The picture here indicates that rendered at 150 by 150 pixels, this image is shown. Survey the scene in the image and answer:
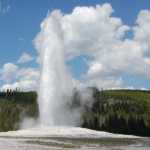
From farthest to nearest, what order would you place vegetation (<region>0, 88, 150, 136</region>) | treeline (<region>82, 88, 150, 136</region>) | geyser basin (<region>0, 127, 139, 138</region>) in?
vegetation (<region>0, 88, 150, 136</region>) → treeline (<region>82, 88, 150, 136</region>) → geyser basin (<region>0, 127, 139, 138</region>)

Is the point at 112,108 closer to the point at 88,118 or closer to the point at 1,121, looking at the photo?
the point at 88,118

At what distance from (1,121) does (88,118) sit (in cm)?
2979

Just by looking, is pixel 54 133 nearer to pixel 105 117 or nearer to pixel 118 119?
pixel 118 119

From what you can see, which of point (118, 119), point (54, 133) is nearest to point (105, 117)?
point (118, 119)

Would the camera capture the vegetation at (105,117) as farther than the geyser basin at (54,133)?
Yes

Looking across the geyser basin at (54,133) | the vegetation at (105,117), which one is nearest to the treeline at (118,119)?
the vegetation at (105,117)

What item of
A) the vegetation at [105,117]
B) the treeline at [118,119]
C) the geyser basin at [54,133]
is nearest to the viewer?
the geyser basin at [54,133]

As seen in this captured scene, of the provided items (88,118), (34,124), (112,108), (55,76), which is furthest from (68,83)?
(112,108)

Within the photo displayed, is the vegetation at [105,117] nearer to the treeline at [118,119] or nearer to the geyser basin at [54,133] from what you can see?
the treeline at [118,119]

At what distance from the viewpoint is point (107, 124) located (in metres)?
161

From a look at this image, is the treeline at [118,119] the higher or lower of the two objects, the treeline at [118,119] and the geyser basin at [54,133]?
the higher

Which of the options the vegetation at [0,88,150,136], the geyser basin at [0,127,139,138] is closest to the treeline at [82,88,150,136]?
the vegetation at [0,88,150,136]

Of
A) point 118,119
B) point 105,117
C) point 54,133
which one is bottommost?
point 54,133

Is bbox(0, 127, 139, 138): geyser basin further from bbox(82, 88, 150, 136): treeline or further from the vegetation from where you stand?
bbox(82, 88, 150, 136): treeline
